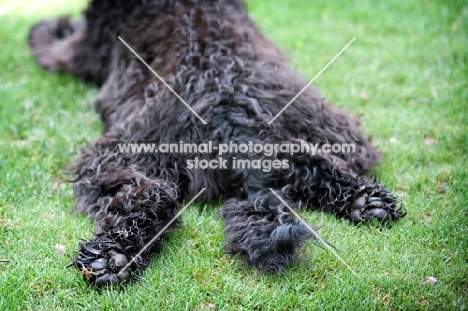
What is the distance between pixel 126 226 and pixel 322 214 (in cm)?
112

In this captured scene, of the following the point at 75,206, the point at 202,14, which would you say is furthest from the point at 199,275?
the point at 202,14

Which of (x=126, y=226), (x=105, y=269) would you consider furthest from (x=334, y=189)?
(x=105, y=269)

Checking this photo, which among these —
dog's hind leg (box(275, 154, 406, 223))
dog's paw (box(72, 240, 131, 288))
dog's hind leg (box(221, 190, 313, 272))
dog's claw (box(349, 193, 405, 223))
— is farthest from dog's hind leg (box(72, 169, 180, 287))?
dog's claw (box(349, 193, 405, 223))

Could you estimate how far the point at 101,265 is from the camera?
2.46 metres

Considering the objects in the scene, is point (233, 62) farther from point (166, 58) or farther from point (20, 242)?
point (20, 242)

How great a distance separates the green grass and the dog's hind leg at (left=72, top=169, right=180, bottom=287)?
0.24ft

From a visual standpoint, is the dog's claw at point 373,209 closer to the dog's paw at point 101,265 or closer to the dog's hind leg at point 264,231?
the dog's hind leg at point 264,231

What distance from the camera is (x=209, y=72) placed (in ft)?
10.6

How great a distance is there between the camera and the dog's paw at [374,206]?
114 inches

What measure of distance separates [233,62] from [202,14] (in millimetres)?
649

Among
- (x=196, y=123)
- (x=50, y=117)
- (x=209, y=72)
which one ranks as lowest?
(x=50, y=117)

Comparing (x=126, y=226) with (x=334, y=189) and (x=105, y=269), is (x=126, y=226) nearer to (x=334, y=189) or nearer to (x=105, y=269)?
(x=105, y=269)

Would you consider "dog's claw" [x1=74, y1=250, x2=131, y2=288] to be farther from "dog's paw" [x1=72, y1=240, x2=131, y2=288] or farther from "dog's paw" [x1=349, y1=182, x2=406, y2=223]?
"dog's paw" [x1=349, y1=182, x2=406, y2=223]

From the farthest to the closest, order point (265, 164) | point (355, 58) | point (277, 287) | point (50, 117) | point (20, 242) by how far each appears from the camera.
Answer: point (355, 58) < point (50, 117) < point (265, 164) < point (20, 242) < point (277, 287)
